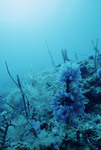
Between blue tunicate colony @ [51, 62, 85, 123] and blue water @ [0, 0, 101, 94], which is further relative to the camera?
blue water @ [0, 0, 101, 94]

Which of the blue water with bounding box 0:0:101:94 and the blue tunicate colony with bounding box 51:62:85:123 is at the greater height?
the blue water with bounding box 0:0:101:94

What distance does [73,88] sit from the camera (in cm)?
204

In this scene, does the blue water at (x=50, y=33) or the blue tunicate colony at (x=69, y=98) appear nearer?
the blue tunicate colony at (x=69, y=98)

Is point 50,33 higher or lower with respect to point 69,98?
higher

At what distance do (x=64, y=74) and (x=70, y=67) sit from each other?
0.19 m

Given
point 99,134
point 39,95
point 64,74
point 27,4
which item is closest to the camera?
point 99,134

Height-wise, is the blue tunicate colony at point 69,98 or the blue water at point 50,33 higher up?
the blue water at point 50,33

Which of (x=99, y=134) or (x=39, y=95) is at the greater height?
(x=39, y=95)

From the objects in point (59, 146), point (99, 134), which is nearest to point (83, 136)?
point (99, 134)

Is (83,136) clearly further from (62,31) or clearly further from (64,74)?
(62,31)

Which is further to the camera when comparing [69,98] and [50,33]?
[50,33]

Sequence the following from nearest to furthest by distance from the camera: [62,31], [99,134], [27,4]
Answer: [99,134] → [27,4] → [62,31]

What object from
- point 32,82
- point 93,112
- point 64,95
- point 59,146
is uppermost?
point 32,82

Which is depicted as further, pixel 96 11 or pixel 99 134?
pixel 96 11
